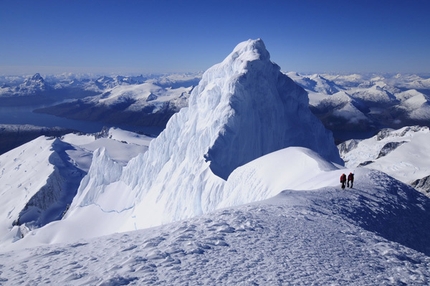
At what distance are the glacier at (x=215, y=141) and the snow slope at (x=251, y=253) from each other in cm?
1450

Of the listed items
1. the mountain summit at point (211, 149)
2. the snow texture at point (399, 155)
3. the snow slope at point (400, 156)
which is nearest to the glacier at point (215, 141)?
the mountain summit at point (211, 149)

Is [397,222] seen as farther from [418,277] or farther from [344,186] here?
[418,277]

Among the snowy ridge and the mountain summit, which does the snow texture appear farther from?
the snowy ridge

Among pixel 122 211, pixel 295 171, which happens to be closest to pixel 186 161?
pixel 122 211

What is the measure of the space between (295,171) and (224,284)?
15.1 meters

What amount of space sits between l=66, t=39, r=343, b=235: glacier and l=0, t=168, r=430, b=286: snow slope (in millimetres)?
14501

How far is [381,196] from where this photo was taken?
13484 millimetres

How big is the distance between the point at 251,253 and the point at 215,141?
23716mm

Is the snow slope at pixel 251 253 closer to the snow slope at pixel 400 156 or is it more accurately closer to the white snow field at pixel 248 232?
the white snow field at pixel 248 232

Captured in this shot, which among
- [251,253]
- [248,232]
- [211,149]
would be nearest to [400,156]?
[211,149]

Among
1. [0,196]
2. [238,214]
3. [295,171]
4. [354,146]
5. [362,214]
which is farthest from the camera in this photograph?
[354,146]

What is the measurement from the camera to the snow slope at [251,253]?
7.04m

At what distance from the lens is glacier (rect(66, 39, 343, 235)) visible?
30188 millimetres

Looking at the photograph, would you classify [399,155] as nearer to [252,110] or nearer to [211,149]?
[252,110]
